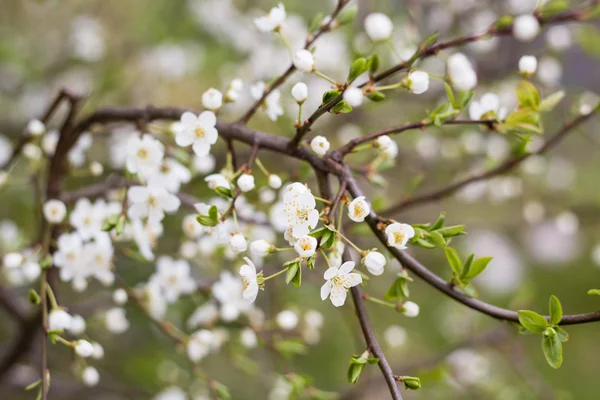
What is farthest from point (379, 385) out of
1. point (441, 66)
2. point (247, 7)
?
point (247, 7)

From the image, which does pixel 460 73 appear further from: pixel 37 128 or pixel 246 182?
pixel 37 128

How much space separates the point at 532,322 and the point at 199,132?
31cm

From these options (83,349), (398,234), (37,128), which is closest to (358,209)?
(398,234)

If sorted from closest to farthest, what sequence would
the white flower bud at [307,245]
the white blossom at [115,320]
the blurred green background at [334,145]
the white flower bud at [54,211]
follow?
the white flower bud at [307,245], the white flower bud at [54,211], the white blossom at [115,320], the blurred green background at [334,145]

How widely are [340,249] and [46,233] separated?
1.11 ft

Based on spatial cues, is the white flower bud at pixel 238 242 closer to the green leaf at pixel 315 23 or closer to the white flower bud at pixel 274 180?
the white flower bud at pixel 274 180

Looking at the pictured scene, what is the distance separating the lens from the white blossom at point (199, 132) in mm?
475

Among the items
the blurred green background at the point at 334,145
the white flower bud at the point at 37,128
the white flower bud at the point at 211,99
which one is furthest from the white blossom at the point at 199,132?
the blurred green background at the point at 334,145

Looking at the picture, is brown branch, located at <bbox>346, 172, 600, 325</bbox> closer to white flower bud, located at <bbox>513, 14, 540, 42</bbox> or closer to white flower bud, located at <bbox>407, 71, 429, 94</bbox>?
white flower bud, located at <bbox>407, 71, 429, 94</bbox>

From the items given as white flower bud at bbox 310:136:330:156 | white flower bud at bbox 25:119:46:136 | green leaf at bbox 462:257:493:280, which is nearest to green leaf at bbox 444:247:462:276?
green leaf at bbox 462:257:493:280

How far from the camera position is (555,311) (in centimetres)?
40

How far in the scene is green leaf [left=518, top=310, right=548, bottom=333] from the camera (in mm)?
405

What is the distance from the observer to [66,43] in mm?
1483

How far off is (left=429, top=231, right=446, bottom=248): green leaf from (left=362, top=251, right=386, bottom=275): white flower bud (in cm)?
4
